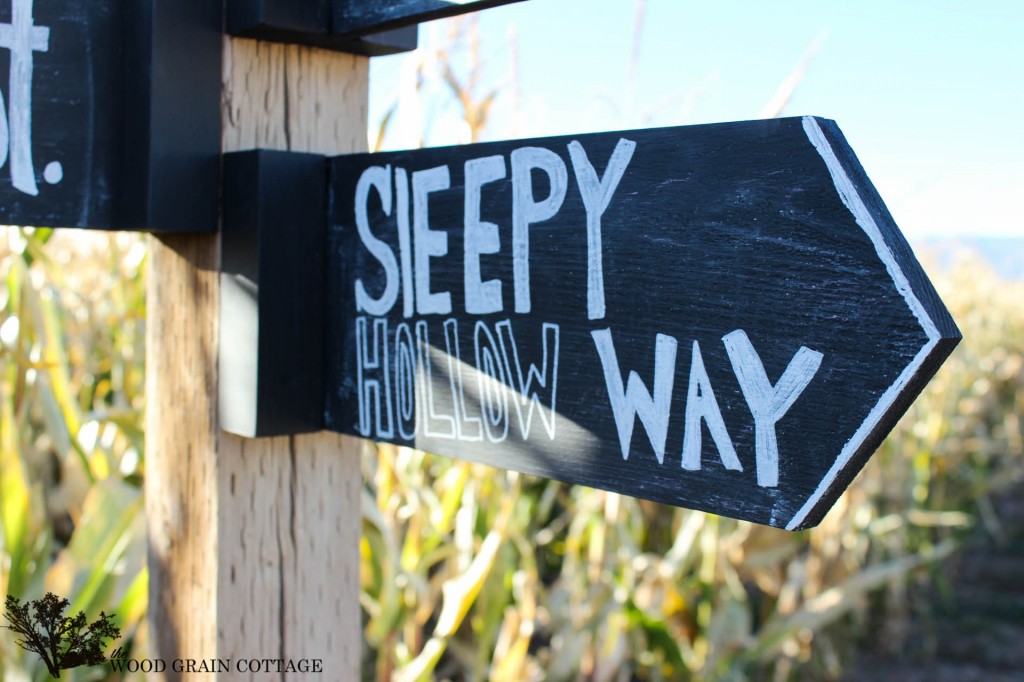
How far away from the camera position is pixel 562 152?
0.55 m

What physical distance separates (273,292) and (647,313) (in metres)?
0.30

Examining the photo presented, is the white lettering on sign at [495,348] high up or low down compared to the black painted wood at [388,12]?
down

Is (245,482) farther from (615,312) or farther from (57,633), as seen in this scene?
(615,312)

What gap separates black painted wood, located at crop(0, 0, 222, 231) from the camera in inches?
25.8

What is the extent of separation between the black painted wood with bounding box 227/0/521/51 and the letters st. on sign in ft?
0.32

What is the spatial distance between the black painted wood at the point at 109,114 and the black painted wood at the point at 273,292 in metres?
0.04

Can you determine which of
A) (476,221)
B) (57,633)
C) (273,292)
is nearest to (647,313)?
(476,221)

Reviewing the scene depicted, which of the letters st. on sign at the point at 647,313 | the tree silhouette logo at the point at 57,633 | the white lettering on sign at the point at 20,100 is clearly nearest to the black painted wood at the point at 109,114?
the white lettering on sign at the point at 20,100

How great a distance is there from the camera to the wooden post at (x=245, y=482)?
73 centimetres

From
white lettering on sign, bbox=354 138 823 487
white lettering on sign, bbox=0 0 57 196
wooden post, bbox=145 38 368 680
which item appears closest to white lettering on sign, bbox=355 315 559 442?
white lettering on sign, bbox=354 138 823 487

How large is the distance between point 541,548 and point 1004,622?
1354mm

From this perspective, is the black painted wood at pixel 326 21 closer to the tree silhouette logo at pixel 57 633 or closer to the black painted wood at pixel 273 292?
the black painted wood at pixel 273 292

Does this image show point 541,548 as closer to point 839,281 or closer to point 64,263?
point 64,263

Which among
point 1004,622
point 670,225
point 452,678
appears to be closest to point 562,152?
point 670,225
